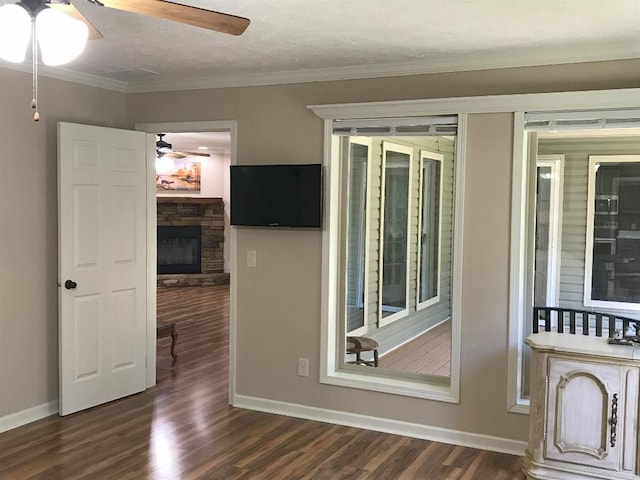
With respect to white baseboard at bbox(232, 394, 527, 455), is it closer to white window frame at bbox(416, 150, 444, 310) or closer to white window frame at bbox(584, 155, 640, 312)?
white window frame at bbox(416, 150, 444, 310)

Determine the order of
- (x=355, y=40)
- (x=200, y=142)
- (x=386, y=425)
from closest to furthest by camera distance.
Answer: (x=355, y=40) → (x=386, y=425) → (x=200, y=142)

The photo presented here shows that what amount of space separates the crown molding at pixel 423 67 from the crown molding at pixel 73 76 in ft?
0.37

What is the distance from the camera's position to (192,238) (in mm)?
11930

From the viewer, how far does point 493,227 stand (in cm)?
396

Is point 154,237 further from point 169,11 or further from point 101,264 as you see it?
point 169,11

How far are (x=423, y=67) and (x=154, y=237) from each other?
2.46 meters

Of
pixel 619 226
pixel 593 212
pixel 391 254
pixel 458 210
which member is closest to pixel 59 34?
pixel 458 210

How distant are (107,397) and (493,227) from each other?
301 centimetres

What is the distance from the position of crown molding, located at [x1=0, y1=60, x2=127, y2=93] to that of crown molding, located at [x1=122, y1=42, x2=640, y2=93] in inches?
4.5

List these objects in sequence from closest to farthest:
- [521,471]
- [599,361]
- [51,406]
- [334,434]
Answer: [599,361] < [521,471] < [334,434] < [51,406]

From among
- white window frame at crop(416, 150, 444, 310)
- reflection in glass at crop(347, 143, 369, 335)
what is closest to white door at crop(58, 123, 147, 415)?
reflection in glass at crop(347, 143, 369, 335)

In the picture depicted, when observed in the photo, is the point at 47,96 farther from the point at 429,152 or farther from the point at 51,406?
the point at 429,152

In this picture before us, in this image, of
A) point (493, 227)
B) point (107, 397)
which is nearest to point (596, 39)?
point (493, 227)

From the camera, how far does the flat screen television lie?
171 inches
